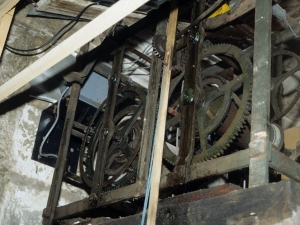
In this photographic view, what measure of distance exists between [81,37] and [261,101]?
689 millimetres

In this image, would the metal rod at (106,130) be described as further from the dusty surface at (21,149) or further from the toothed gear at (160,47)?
the dusty surface at (21,149)

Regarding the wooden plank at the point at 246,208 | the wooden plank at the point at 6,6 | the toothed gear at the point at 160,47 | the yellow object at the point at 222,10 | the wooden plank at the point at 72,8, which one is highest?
the wooden plank at the point at 72,8

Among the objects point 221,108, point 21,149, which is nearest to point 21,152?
point 21,149

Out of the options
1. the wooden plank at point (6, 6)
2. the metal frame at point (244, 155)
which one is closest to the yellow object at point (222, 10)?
the metal frame at point (244, 155)

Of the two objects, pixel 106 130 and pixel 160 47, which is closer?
pixel 160 47

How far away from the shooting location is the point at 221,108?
6.43 feet

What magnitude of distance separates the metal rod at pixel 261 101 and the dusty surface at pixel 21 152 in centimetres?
172

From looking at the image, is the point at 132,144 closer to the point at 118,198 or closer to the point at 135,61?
the point at 118,198

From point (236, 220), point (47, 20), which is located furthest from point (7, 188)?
point (236, 220)

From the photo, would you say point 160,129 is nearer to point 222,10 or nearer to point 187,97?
point 187,97

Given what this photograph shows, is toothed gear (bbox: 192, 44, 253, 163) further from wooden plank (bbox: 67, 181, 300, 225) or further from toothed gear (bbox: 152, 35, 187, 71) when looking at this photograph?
wooden plank (bbox: 67, 181, 300, 225)

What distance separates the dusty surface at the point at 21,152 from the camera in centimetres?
273

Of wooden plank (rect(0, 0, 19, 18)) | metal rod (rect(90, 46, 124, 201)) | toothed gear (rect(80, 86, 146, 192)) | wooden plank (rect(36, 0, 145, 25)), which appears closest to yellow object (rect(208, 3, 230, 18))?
toothed gear (rect(80, 86, 146, 192))

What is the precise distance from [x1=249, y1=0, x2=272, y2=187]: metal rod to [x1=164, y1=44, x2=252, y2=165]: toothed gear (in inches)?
7.0
